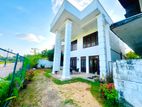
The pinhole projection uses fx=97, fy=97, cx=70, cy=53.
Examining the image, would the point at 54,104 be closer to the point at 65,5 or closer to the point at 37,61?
the point at 65,5

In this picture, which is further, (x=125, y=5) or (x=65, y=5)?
(x=65, y=5)

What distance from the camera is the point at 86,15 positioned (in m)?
9.15

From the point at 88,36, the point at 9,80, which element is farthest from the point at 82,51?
the point at 9,80

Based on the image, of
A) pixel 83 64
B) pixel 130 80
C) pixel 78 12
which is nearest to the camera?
pixel 130 80

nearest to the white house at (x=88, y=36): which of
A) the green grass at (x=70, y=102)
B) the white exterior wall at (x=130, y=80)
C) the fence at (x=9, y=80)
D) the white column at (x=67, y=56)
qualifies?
the white column at (x=67, y=56)

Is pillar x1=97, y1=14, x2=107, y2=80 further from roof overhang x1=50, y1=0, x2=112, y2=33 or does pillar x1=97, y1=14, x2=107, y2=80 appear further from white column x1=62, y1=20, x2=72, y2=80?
white column x1=62, y1=20, x2=72, y2=80

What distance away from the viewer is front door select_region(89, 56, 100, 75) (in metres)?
12.0

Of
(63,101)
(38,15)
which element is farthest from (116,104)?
(38,15)

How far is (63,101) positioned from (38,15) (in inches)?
340

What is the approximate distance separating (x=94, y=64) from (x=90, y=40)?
328cm

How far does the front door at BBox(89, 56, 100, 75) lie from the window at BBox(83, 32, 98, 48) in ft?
5.79

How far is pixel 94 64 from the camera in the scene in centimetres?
1250

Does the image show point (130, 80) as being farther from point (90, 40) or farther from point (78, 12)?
point (90, 40)

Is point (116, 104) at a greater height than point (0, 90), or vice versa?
point (0, 90)
